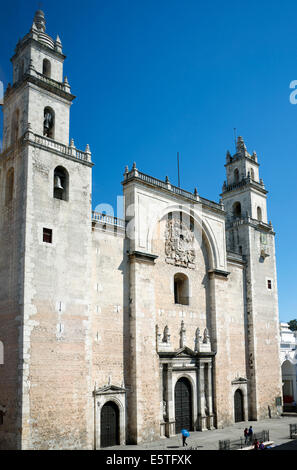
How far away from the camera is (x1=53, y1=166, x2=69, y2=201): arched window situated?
2616cm

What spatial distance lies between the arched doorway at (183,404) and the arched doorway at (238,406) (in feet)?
19.3

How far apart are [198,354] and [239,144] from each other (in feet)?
70.6

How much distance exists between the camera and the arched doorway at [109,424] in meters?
25.8

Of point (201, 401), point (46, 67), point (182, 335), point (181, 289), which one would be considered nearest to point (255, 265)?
point (181, 289)

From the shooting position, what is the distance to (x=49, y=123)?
90.1ft

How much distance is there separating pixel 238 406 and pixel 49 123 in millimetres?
25434

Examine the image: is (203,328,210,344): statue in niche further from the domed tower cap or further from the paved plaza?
the domed tower cap

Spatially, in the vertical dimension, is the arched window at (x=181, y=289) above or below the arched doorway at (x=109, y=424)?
above

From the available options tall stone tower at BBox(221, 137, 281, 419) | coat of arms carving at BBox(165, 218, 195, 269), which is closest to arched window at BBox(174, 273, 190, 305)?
coat of arms carving at BBox(165, 218, 195, 269)

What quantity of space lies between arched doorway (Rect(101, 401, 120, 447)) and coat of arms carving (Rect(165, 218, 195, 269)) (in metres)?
10.5

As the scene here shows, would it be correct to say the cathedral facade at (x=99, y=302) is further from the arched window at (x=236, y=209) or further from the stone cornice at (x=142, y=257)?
the arched window at (x=236, y=209)

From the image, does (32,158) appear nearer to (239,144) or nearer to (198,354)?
(198,354)

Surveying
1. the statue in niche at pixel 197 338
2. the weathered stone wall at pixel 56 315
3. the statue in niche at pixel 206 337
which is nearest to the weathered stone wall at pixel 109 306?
the weathered stone wall at pixel 56 315

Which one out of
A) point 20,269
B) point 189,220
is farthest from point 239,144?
point 20,269
